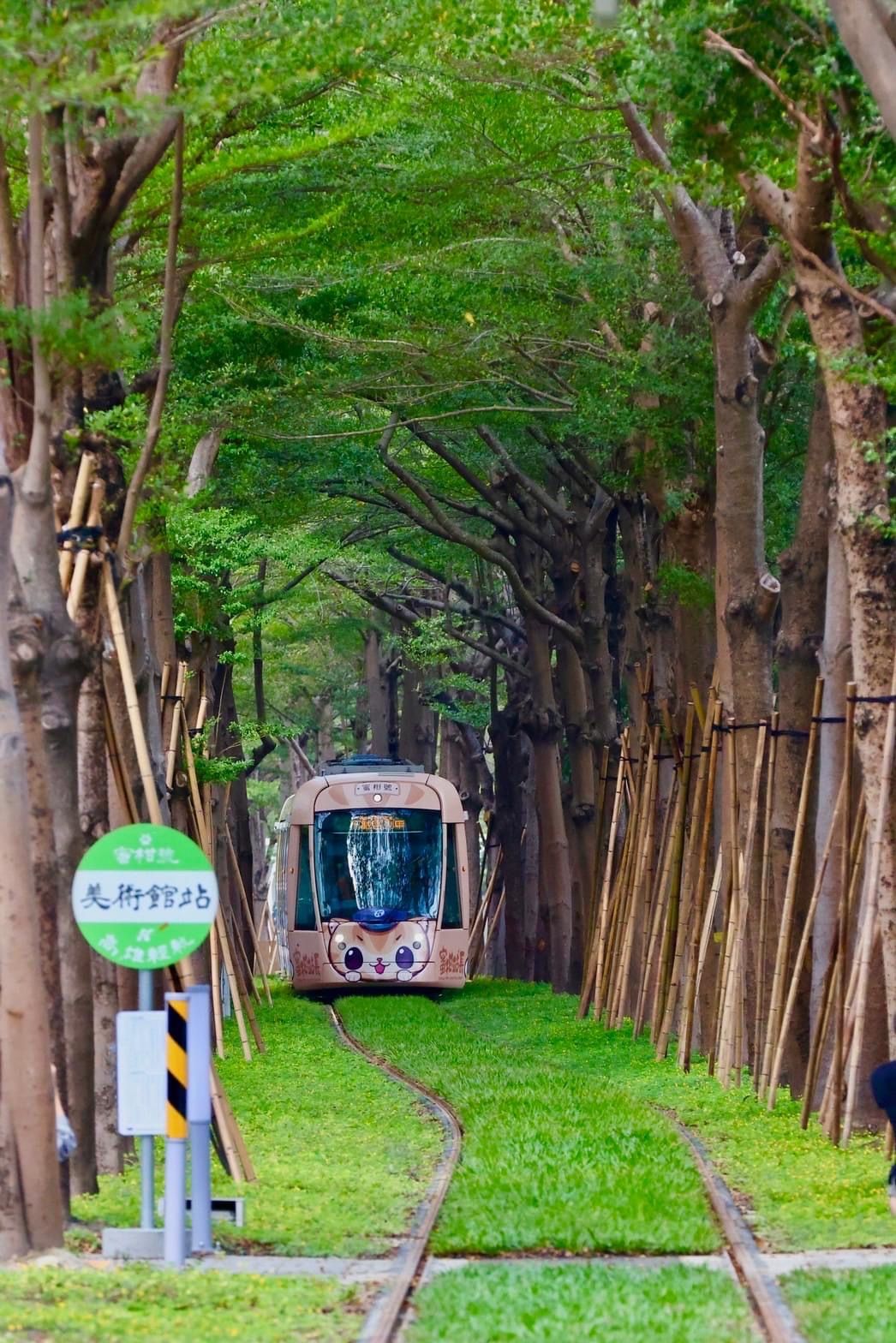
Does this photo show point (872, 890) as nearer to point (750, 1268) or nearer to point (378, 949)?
point (750, 1268)

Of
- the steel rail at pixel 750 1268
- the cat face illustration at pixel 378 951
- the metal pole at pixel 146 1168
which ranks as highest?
the metal pole at pixel 146 1168

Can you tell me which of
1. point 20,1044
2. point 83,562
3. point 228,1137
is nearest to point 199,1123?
point 20,1044

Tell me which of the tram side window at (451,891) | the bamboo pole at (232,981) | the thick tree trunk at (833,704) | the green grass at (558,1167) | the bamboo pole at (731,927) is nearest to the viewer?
the green grass at (558,1167)

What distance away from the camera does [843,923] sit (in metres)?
11.8

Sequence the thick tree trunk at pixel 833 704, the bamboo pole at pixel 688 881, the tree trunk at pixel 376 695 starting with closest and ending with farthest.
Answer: the thick tree trunk at pixel 833 704, the bamboo pole at pixel 688 881, the tree trunk at pixel 376 695

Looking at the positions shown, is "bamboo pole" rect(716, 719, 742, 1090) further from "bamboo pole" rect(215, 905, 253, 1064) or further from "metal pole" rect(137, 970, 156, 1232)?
"metal pole" rect(137, 970, 156, 1232)

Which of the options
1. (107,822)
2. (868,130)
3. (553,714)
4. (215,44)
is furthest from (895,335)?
(553,714)

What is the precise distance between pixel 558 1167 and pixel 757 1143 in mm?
1937

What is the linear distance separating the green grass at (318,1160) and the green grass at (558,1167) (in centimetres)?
31

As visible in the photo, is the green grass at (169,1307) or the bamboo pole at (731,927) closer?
the green grass at (169,1307)

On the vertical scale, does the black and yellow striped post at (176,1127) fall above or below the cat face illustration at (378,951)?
above

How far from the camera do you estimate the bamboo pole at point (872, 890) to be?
36.6 feet

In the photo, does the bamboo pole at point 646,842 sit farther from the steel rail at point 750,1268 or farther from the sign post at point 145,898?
the sign post at point 145,898

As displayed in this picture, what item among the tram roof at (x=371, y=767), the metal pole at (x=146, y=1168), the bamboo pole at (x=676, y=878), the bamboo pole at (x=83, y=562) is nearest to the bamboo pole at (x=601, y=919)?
the bamboo pole at (x=676, y=878)
